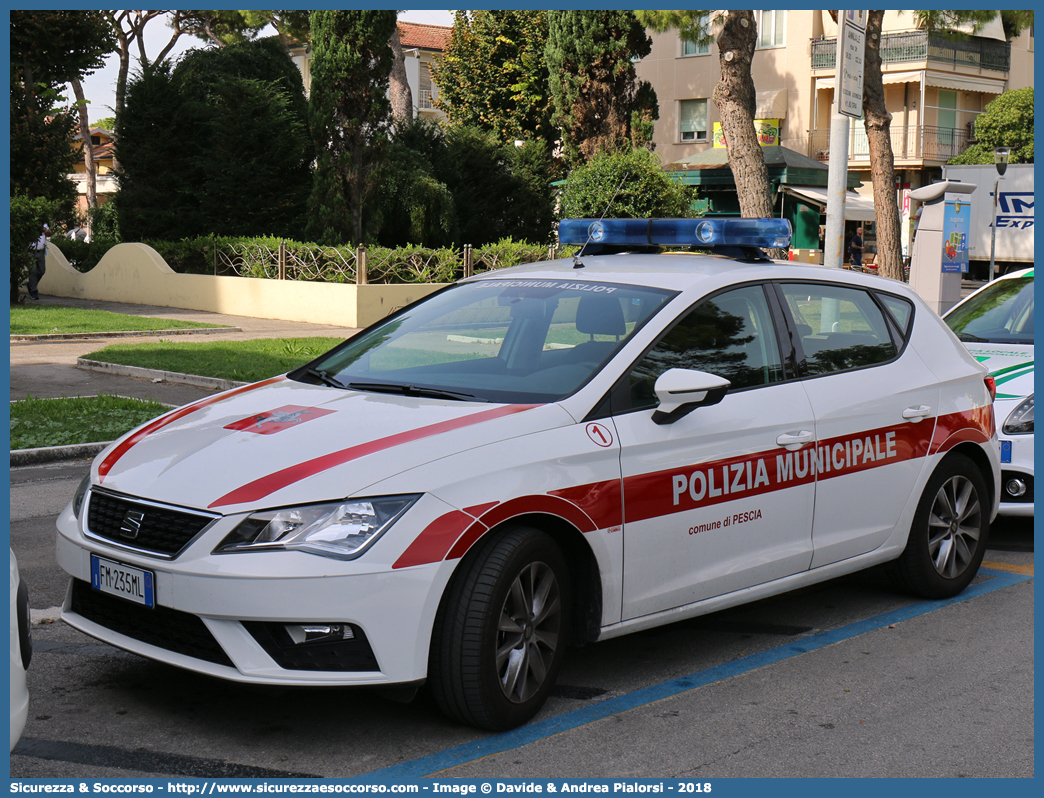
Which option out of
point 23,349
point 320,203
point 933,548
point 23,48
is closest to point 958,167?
point 320,203

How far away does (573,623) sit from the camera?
4.29 m

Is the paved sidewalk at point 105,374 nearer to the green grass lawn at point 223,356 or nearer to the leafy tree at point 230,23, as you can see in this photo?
the green grass lawn at point 223,356

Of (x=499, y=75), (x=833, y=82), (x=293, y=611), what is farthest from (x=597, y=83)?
(x=293, y=611)

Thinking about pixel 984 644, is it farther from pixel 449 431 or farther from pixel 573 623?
pixel 449 431

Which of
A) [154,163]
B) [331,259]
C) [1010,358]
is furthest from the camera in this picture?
[154,163]

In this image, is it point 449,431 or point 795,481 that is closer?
point 449,431

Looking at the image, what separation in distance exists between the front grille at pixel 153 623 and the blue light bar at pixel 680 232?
2.96 metres

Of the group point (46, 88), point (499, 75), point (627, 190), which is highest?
point (499, 75)

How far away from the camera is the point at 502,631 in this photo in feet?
12.8

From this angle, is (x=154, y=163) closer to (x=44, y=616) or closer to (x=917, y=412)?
(x=44, y=616)

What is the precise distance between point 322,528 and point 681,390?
1.44 m

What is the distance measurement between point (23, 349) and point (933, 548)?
14.6 meters

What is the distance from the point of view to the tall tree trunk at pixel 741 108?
1947cm

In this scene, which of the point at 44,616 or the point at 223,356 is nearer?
the point at 44,616
